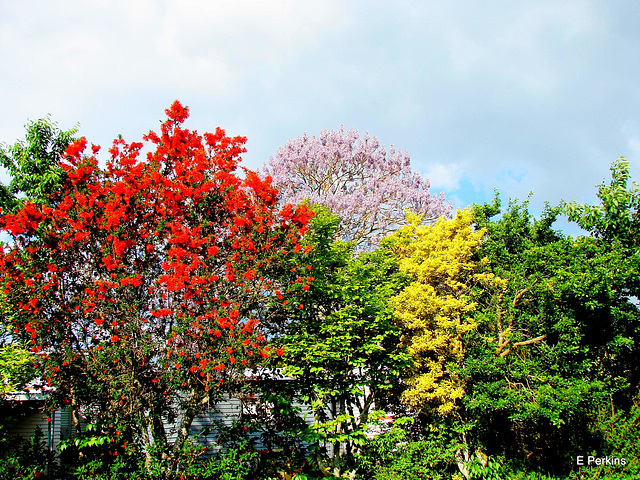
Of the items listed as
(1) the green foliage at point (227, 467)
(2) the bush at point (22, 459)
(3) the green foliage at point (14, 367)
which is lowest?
(1) the green foliage at point (227, 467)

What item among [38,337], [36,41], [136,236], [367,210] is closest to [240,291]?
[136,236]

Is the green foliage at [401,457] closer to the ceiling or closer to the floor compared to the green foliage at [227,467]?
closer to the floor

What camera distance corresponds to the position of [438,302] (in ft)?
43.3

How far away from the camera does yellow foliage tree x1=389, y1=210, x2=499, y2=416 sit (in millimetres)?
12945

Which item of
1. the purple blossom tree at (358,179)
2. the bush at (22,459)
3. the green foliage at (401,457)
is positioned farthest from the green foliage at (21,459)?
the purple blossom tree at (358,179)

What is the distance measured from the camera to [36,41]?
10.8 metres

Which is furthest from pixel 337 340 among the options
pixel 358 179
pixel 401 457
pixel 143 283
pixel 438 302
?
pixel 358 179

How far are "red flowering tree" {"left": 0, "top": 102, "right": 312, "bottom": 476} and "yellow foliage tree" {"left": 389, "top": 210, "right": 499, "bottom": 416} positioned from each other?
450 cm

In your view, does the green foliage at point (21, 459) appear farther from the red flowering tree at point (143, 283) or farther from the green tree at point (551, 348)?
the green tree at point (551, 348)

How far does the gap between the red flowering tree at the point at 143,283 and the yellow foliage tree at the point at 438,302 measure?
4.50 meters

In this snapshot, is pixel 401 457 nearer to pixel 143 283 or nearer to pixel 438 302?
pixel 438 302

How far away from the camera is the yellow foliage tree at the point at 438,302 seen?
12.9m

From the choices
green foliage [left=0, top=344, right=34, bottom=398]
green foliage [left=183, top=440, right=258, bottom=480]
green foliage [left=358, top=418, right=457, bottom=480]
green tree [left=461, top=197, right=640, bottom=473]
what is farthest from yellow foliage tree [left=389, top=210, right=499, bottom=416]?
green foliage [left=0, top=344, right=34, bottom=398]

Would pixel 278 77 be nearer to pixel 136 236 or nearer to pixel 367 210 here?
pixel 136 236
